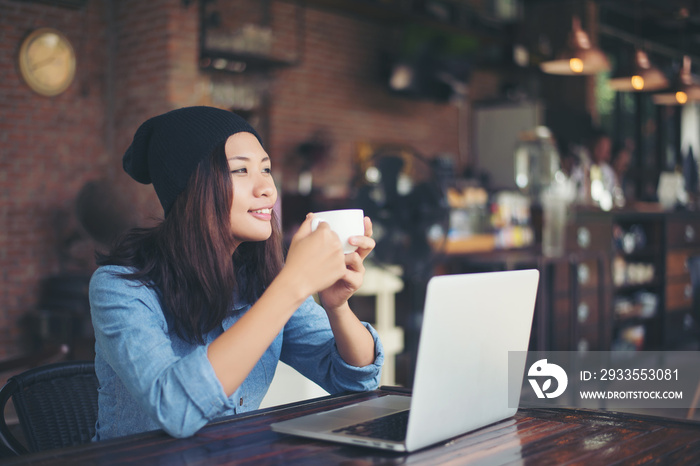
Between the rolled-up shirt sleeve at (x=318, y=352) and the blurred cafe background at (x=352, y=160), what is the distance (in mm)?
1315

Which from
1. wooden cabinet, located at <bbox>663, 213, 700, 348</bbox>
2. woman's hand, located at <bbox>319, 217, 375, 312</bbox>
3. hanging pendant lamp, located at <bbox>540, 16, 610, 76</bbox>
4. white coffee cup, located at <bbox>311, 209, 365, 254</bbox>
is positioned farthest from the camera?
wooden cabinet, located at <bbox>663, 213, 700, 348</bbox>

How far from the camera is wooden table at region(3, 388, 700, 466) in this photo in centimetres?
103

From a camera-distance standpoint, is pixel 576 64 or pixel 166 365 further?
pixel 576 64

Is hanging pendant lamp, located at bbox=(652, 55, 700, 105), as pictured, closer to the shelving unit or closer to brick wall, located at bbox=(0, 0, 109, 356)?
the shelving unit

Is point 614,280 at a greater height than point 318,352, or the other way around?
point 318,352

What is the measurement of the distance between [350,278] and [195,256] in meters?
0.30

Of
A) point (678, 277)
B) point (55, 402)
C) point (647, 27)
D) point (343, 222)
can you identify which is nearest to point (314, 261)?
point (343, 222)

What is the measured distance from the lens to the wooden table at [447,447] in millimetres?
1028

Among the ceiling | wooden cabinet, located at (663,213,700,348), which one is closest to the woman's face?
wooden cabinet, located at (663,213,700,348)

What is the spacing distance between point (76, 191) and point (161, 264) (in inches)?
160

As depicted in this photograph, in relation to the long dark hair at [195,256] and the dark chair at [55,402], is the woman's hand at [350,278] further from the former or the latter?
the dark chair at [55,402]

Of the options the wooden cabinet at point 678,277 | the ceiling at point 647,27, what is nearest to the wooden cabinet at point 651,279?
the wooden cabinet at point 678,277

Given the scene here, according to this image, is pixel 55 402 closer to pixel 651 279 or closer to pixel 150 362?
pixel 150 362

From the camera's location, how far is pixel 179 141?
143 centimetres
